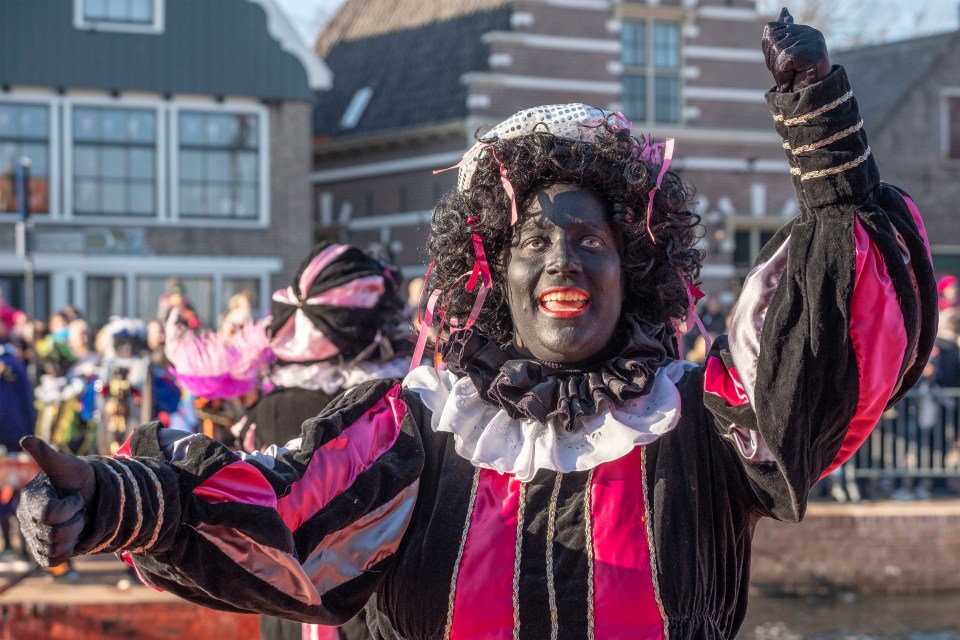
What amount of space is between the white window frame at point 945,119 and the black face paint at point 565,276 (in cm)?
2181

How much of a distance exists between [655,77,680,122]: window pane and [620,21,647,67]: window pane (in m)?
0.40

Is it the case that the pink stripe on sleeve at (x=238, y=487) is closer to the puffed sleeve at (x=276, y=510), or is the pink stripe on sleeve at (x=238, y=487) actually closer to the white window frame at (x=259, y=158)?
the puffed sleeve at (x=276, y=510)

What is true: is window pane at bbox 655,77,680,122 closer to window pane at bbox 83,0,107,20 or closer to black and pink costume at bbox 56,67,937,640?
window pane at bbox 83,0,107,20

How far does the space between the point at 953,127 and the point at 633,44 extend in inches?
258

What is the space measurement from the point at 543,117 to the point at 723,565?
0.93 meters

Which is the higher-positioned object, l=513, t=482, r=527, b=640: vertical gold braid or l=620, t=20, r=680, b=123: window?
l=620, t=20, r=680, b=123: window

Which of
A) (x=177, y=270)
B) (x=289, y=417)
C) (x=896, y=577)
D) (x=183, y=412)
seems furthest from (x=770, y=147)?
(x=289, y=417)

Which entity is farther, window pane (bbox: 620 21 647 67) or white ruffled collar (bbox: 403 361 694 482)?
window pane (bbox: 620 21 647 67)

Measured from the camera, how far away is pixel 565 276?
101 inches

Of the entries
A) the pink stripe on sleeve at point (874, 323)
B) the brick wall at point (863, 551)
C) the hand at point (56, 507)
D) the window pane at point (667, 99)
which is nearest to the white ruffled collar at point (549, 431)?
the pink stripe on sleeve at point (874, 323)

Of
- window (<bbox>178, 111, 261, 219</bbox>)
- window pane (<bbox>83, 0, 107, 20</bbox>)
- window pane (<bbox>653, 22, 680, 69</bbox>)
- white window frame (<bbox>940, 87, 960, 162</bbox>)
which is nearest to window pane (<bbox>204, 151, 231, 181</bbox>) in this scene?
window (<bbox>178, 111, 261, 219</bbox>)

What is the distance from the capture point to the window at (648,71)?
19.8m

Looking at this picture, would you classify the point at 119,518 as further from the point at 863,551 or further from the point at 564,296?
the point at 863,551

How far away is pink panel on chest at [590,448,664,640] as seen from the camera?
2387mm
